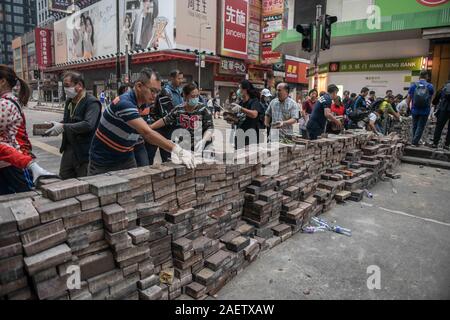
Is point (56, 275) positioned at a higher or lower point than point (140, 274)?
higher

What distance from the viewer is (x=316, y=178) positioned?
18.0ft

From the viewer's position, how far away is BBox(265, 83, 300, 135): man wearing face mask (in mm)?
5809

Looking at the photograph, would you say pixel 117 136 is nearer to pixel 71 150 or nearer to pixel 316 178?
pixel 71 150

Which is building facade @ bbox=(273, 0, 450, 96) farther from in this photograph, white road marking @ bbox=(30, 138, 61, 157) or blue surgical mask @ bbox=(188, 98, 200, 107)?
blue surgical mask @ bbox=(188, 98, 200, 107)

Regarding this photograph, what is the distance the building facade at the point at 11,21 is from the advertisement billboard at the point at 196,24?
3601 inches

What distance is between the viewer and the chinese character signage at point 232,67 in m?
29.5

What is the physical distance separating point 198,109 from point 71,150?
168 centimetres

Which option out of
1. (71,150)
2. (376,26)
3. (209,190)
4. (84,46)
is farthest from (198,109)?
(84,46)

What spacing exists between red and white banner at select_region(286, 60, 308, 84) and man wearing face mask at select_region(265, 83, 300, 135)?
Answer: 32.4 metres

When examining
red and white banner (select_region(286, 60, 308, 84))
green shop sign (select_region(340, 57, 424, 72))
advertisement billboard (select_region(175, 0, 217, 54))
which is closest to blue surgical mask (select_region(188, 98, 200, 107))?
green shop sign (select_region(340, 57, 424, 72))

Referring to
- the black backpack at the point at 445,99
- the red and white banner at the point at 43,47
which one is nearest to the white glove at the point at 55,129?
the black backpack at the point at 445,99

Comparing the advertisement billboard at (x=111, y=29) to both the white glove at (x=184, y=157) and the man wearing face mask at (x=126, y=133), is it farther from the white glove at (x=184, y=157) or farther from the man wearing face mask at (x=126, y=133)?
the white glove at (x=184, y=157)

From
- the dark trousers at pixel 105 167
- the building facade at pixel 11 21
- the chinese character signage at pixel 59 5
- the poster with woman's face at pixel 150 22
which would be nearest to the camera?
the dark trousers at pixel 105 167

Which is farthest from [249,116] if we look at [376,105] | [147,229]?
[376,105]
